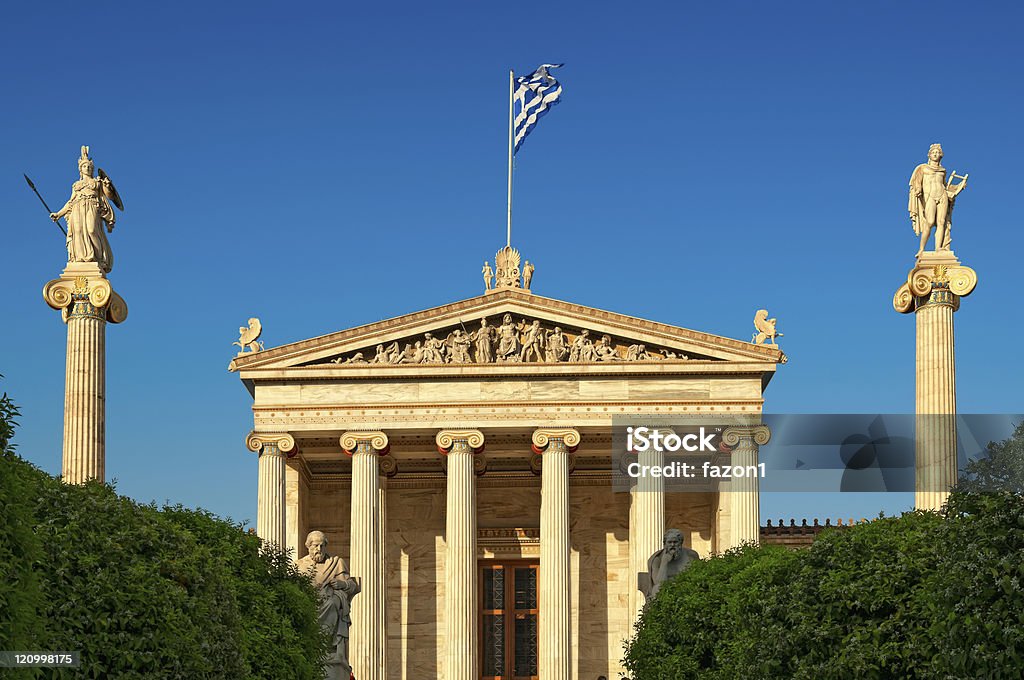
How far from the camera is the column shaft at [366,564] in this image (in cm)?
4925

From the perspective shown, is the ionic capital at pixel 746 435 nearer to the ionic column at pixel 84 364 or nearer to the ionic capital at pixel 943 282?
the ionic capital at pixel 943 282

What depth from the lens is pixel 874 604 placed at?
22.8 metres

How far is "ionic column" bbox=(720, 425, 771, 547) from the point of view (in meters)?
49.2

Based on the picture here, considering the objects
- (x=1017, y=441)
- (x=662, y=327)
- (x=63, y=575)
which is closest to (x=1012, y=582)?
(x=1017, y=441)

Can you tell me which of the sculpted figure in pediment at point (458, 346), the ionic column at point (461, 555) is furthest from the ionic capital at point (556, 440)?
the sculpted figure in pediment at point (458, 346)

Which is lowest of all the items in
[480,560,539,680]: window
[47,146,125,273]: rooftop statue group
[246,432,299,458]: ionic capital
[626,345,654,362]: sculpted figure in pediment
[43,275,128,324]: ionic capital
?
[480,560,539,680]: window

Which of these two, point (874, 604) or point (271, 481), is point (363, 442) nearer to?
point (271, 481)

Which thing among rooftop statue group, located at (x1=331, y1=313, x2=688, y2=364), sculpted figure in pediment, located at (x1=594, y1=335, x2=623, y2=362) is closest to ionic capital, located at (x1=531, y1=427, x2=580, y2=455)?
rooftop statue group, located at (x1=331, y1=313, x2=688, y2=364)

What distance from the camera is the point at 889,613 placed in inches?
902

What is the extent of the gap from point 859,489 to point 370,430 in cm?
1538

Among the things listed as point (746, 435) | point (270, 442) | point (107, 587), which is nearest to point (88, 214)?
point (270, 442)

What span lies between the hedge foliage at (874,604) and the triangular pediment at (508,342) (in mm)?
18162

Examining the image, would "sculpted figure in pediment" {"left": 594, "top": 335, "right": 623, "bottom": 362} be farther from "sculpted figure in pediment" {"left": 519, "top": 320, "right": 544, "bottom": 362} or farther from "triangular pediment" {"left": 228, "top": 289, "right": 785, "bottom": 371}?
"sculpted figure in pediment" {"left": 519, "top": 320, "right": 544, "bottom": 362}

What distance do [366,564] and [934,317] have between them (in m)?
17.9
